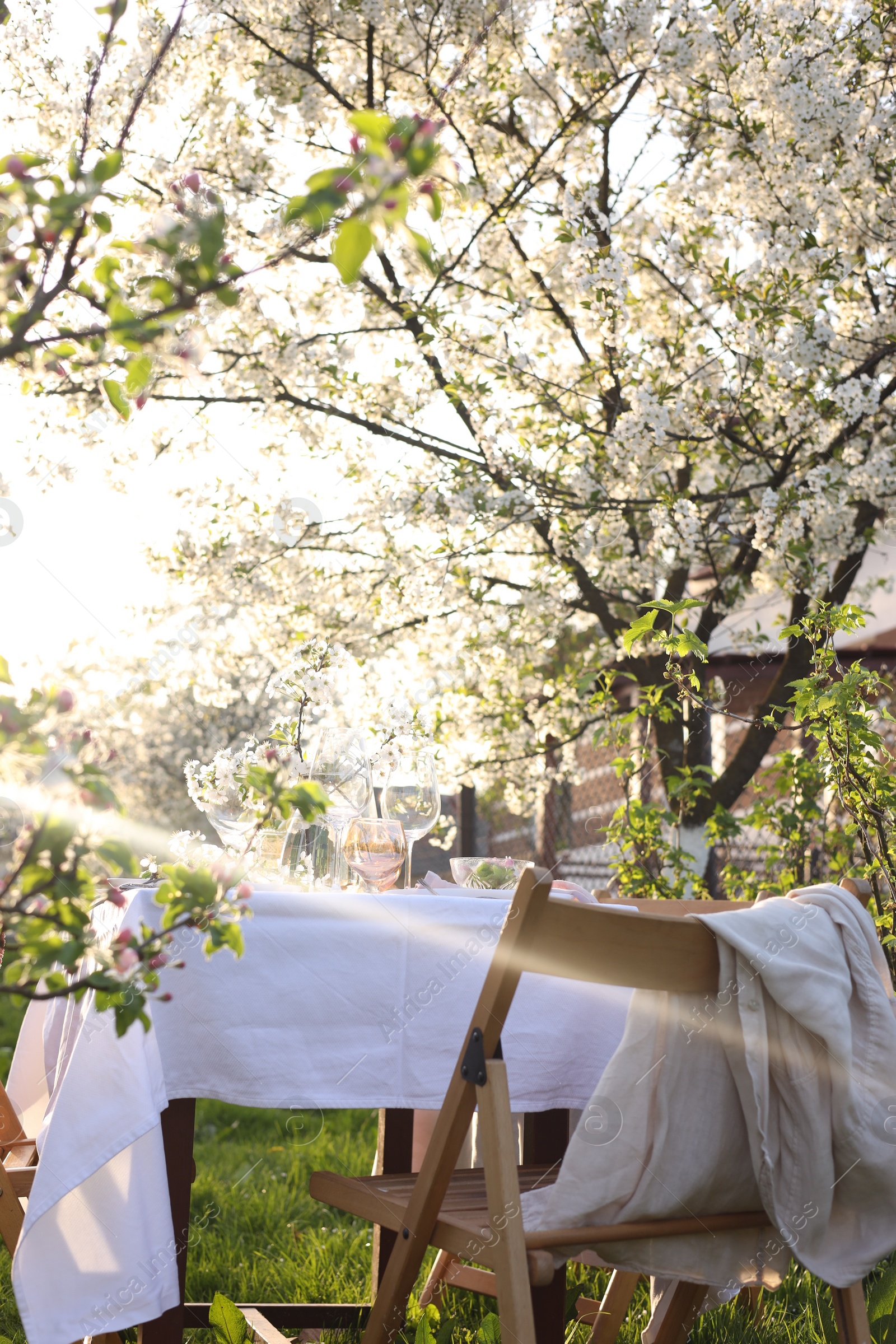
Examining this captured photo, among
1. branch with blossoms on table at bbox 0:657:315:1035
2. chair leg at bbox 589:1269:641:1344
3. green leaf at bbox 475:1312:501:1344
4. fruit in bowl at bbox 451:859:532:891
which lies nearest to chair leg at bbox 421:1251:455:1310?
green leaf at bbox 475:1312:501:1344

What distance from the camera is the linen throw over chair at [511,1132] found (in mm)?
1338

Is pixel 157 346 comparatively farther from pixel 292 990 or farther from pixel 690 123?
pixel 690 123

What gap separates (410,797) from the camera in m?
2.12

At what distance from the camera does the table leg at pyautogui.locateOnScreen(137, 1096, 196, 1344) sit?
5.28ft

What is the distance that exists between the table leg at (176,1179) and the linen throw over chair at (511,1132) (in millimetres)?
273

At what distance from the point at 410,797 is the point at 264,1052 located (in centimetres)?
61

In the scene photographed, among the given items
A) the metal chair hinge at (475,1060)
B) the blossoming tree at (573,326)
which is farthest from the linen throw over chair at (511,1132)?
the blossoming tree at (573,326)

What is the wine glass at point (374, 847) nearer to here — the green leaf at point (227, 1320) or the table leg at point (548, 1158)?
the table leg at point (548, 1158)

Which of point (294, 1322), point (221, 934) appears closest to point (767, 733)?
point (294, 1322)

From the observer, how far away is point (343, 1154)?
3.78 metres

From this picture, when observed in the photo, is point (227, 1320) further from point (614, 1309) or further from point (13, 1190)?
point (614, 1309)

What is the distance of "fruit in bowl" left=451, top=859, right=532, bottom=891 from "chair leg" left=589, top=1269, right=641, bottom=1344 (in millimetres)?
747

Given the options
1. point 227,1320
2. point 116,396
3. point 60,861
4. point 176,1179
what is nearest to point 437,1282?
point 227,1320

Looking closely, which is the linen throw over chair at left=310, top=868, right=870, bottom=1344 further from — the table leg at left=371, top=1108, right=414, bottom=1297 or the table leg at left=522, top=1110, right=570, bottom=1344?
the table leg at left=371, top=1108, right=414, bottom=1297
